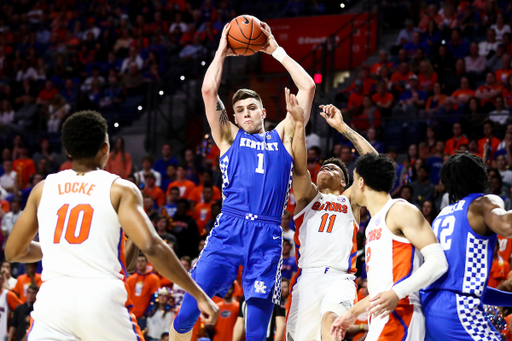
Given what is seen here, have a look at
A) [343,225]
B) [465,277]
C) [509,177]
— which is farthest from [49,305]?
[509,177]

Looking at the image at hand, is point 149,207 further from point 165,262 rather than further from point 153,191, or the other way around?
point 165,262

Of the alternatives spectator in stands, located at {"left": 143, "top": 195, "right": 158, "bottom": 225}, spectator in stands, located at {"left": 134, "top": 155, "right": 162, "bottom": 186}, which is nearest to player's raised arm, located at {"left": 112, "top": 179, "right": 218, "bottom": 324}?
spectator in stands, located at {"left": 143, "top": 195, "right": 158, "bottom": 225}

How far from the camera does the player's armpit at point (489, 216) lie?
4109 millimetres

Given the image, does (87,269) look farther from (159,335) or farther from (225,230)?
(159,335)

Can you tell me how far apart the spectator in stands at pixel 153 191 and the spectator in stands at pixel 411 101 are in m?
5.15

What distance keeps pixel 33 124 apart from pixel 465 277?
15.1 m

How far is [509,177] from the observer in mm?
10508

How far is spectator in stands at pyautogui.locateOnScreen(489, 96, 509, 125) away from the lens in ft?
37.4

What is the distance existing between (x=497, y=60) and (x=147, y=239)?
37.2 ft

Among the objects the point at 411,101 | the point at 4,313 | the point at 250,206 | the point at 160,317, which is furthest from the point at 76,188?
the point at 411,101

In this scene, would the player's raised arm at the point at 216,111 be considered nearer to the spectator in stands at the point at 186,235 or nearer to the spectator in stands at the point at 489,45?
the spectator in stands at the point at 186,235

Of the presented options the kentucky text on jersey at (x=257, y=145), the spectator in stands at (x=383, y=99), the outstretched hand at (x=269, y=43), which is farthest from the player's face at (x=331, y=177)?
the spectator in stands at (x=383, y=99)

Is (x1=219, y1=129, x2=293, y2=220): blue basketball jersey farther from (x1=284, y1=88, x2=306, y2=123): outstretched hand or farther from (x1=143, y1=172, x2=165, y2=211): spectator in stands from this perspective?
(x1=143, y1=172, x2=165, y2=211): spectator in stands

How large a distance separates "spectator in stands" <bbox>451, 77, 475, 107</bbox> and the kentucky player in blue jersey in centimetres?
822
